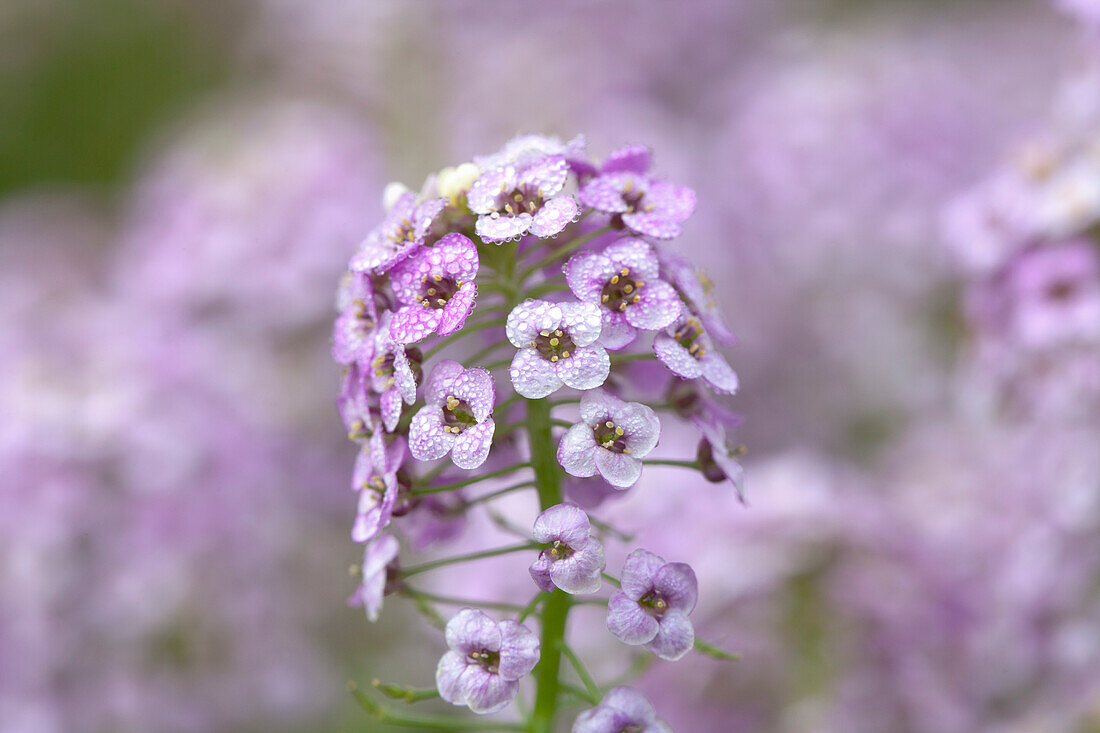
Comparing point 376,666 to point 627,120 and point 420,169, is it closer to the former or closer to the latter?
point 420,169

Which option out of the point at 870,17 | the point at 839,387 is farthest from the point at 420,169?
the point at 870,17

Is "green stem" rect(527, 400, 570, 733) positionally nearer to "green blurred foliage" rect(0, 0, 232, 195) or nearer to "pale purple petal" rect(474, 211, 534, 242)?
"pale purple petal" rect(474, 211, 534, 242)

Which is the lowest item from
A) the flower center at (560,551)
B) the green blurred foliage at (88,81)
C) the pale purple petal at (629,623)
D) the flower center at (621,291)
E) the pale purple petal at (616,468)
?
the pale purple petal at (629,623)

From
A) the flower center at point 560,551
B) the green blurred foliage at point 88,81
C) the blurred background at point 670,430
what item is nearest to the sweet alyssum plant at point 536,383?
the flower center at point 560,551

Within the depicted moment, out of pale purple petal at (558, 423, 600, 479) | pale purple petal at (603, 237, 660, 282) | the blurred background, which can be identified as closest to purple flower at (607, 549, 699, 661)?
pale purple petal at (558, 423, 600, 479)

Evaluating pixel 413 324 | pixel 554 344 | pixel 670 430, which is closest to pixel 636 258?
pixel 554 344

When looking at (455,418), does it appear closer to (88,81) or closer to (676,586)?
(676,586)

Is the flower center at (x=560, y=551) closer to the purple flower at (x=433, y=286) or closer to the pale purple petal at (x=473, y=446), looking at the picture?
the pale purple petal at (x=473, y=446)
